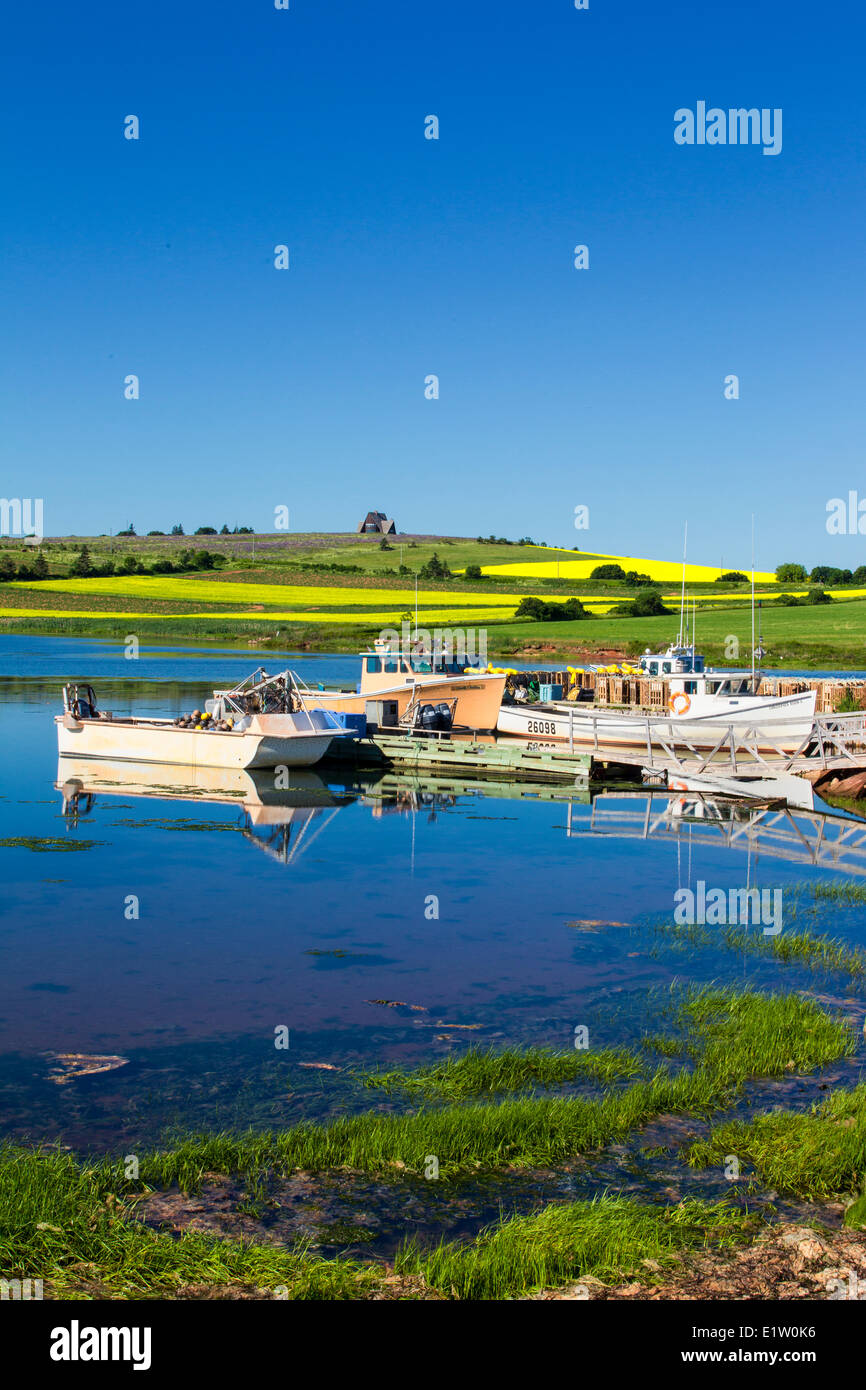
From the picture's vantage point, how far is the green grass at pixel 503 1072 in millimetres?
11430

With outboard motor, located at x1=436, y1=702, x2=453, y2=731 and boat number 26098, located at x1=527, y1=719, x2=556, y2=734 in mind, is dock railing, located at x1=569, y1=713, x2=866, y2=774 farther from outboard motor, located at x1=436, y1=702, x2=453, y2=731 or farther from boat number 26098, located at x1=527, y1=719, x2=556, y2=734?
outboard motor, located at x1=436, y1=702, x2=453, y2=731

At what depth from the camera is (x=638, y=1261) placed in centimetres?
789

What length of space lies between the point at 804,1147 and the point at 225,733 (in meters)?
26.2

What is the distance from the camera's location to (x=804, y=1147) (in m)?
9.68

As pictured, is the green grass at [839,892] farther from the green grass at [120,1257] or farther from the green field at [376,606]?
the green field at [376,606]

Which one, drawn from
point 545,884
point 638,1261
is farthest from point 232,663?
point 638,1261

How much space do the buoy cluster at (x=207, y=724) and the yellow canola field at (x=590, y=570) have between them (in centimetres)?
9736

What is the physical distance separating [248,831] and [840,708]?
2596 centimetres

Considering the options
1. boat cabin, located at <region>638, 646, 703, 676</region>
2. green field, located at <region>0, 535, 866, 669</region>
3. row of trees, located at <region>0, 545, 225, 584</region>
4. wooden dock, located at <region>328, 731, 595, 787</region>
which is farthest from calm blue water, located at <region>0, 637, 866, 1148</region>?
row of trees, located at <region>0, 545, 225, 584</region>

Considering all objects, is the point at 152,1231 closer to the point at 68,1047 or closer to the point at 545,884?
the point at 68,1047

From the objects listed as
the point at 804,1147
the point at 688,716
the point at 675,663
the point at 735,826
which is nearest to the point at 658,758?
the point at 688,716

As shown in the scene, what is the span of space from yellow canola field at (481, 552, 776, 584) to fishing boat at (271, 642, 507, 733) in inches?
3467

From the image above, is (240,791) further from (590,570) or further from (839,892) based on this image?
(590,570)

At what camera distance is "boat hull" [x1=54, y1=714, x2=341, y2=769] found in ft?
111
